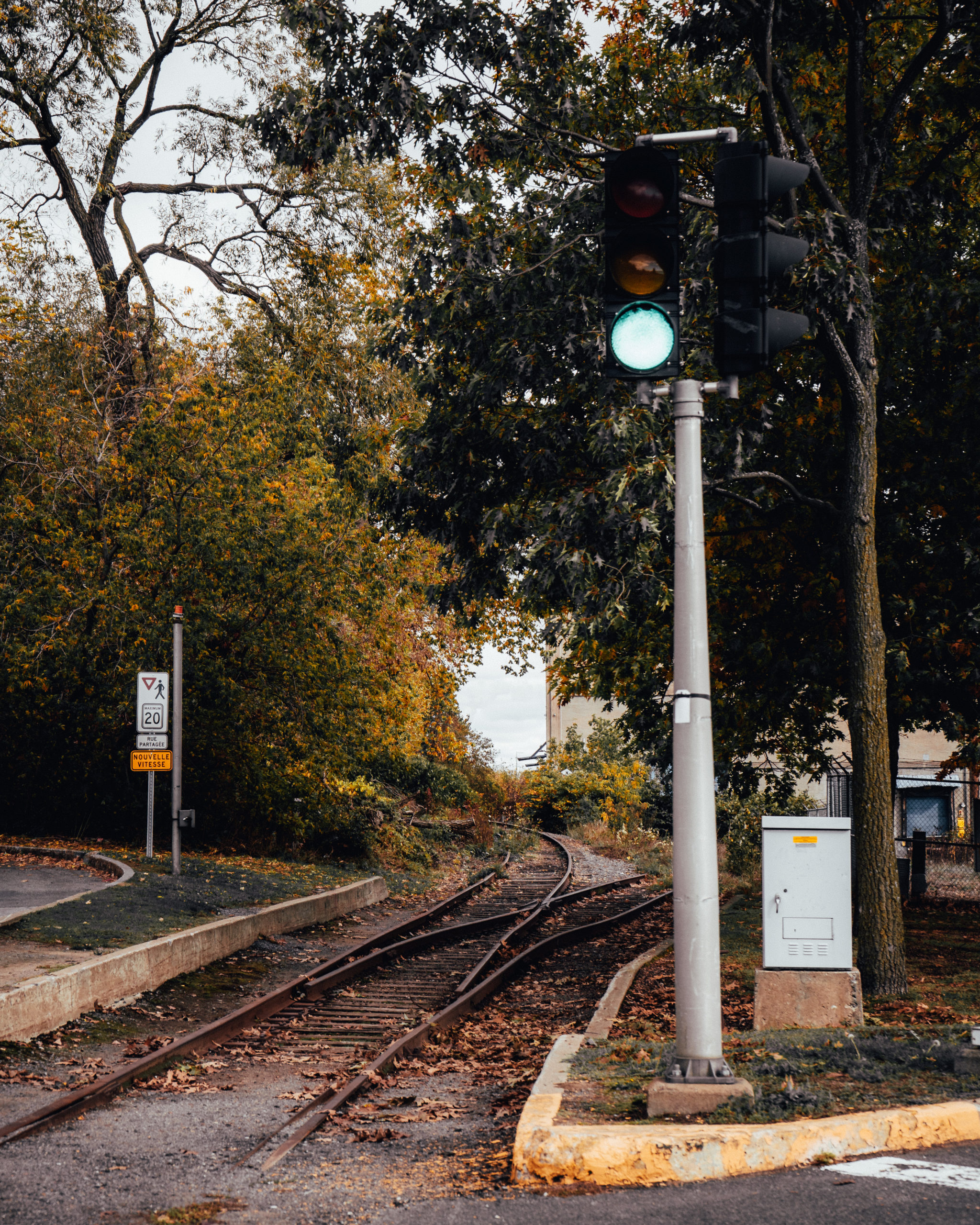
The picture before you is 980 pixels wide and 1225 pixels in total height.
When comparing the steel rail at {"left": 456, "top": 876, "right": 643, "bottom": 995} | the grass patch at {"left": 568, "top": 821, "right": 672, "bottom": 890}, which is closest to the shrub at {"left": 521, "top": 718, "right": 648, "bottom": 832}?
the grass patch at {"left": 568, "top": 821, "right": 672, "bottom": 890}

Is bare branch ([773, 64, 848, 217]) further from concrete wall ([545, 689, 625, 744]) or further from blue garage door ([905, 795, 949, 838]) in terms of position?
concrete wall ([545, 689, 625, 744])

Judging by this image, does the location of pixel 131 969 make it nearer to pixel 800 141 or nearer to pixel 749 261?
pixel 749 261

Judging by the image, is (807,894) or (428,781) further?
(428,781)

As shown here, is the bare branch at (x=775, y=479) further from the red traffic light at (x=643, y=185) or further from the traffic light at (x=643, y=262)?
the red traffic light at (x=643, y=185)

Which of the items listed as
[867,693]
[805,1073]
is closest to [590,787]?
[867,693]

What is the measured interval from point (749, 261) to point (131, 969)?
816 cm

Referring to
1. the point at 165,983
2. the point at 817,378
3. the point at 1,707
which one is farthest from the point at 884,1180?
the point at 1,707

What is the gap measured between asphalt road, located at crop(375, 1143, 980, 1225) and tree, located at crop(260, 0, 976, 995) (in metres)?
5.28

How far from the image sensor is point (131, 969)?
10.5 metres

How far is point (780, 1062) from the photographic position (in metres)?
6.37

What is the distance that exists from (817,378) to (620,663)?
4.62m

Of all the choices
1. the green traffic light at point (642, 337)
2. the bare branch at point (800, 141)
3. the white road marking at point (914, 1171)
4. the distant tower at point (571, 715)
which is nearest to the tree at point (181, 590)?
the bare branch at point (800, 141)

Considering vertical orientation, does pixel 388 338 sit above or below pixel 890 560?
above

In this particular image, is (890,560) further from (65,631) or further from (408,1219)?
(65,631)
